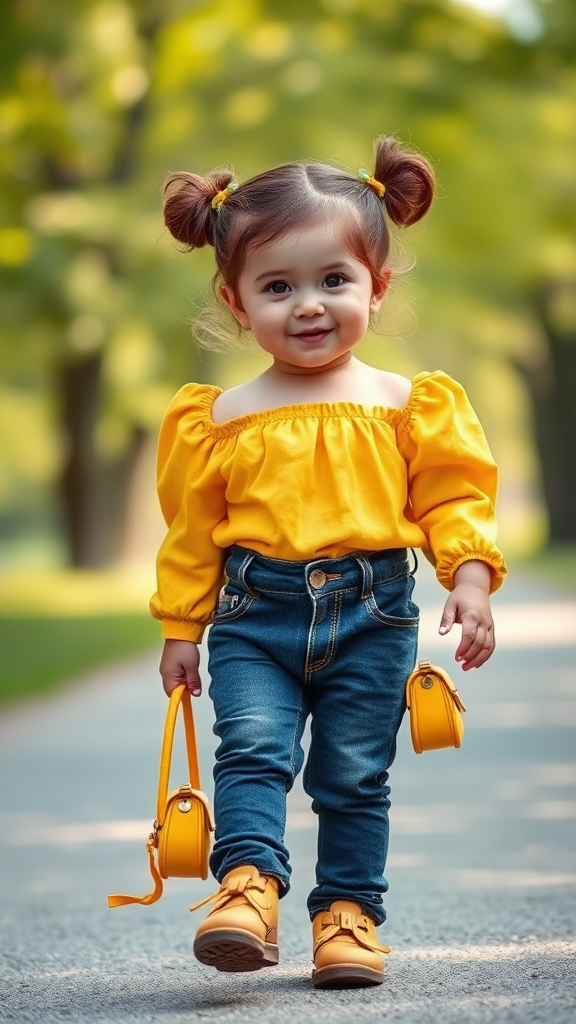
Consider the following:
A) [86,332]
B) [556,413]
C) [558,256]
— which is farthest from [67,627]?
[556,413]

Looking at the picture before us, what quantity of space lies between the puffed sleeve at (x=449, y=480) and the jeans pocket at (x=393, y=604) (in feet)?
0.29

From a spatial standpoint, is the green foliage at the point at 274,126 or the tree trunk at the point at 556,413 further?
the tree trunk at the point at 556,413

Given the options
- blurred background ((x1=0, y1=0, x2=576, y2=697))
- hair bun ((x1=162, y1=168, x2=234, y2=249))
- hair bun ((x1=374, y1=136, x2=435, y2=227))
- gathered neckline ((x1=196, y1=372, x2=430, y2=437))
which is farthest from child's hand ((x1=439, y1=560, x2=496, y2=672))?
blurred background ((x1=0, y1=0, x2=576, y2=697))

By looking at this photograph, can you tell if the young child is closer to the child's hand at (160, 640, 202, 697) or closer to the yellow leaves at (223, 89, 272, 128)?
the child's hand at (160, 640, 202, 697)

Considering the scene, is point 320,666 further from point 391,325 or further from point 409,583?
point 391,325

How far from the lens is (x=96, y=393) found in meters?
23.3

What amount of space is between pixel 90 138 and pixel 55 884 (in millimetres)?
11634

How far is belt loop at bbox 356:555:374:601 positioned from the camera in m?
3.50

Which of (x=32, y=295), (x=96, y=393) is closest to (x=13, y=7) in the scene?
(x=32, y=295)

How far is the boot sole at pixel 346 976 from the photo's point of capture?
3.40 metres

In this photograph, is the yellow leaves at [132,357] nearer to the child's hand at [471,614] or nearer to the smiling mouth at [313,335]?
the smiling mouth at [313,335]

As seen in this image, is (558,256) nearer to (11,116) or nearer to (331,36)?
(331,36)

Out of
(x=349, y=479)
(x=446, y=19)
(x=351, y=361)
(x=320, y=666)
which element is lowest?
(x=320, y=666)

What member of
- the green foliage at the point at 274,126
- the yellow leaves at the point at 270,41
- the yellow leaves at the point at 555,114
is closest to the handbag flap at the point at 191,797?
the green foliage at the point at 274,126
